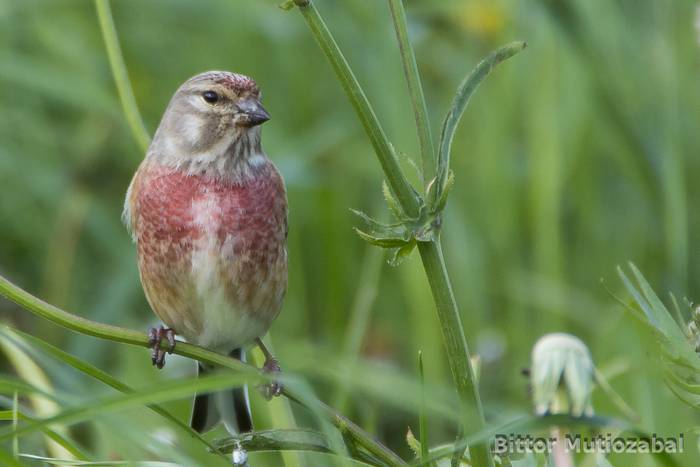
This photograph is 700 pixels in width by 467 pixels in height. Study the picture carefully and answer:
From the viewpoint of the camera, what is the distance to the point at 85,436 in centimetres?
418

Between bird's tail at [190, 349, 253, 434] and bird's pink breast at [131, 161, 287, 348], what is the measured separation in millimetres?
152

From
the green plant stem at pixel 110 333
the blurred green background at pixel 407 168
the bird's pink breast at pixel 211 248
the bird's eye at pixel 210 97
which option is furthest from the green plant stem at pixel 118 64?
the blurred green background at pixel 407 168

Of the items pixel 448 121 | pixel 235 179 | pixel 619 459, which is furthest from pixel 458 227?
pixel 448 121

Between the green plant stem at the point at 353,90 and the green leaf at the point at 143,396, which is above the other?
the green plant stem at the point at 353,90

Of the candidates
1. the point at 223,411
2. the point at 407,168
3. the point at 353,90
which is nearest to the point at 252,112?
the point at 223,411

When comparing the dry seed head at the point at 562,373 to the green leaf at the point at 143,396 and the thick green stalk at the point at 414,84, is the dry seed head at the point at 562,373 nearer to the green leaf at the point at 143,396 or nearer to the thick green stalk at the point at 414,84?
the thick green stalk at the point at 414,84

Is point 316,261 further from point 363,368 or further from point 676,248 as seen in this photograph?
point 676,248

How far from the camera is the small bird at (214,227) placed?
9.34ft

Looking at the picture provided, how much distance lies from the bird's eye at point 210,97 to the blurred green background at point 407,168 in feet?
3.36

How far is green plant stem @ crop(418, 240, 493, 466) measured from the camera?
1834mm

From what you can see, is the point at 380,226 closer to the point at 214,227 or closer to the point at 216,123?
the point at 214,227

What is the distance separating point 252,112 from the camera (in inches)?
115

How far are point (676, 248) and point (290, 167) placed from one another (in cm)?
150

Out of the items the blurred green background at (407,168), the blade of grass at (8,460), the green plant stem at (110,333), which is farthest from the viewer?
the blurred green background at (407,168)
